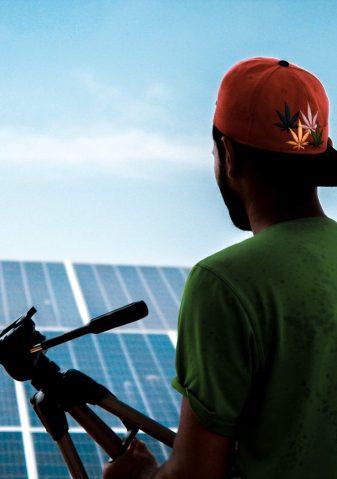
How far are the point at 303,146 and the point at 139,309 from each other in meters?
0.37

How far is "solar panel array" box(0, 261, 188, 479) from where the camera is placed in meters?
30.0

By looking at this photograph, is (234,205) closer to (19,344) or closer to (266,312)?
(266,312)

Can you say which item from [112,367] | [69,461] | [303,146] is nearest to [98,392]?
[69,461]

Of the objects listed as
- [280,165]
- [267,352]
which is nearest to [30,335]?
[267,352]

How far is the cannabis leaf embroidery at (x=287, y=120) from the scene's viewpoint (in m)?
1.58

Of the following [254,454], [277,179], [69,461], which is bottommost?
[69,461]

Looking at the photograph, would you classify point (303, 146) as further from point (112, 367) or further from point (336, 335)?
point (112, 367)

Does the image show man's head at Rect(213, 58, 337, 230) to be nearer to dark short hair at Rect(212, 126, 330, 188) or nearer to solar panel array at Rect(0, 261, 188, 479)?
dark short hair at Rect(212, 126, 330, 188)

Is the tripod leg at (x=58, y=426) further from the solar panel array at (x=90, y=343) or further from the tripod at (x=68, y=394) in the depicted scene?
the solar panel array at (x=90, y=343)

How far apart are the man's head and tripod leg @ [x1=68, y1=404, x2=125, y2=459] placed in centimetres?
43

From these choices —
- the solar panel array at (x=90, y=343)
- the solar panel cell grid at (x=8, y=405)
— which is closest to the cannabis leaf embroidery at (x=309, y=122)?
the solar panel array at (x=90, y=343)

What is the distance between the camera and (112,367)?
32.3 metres

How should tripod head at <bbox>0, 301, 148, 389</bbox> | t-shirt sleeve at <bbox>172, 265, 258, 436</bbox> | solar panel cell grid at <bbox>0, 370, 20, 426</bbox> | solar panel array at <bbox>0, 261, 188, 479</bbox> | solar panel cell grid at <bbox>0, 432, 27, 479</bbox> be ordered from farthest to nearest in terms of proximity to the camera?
solar panel array at <bbox>0, 261, 188, 479</bbox>, solar panel cell grid at <bbox>0, 370, 20, 426</bbox>, solar panel cell grid at <bbox>0, 432, 27, 479</bbox>, tripod head at <bbox>0, 301, 148, 389</bbox>, t-shirt sleeve at <bbox>172, 265, 258, 436</bbox>

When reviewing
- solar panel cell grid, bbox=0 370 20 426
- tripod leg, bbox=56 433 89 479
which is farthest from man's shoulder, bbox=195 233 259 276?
solar panel cell grid, bbox=0 370 20 426
